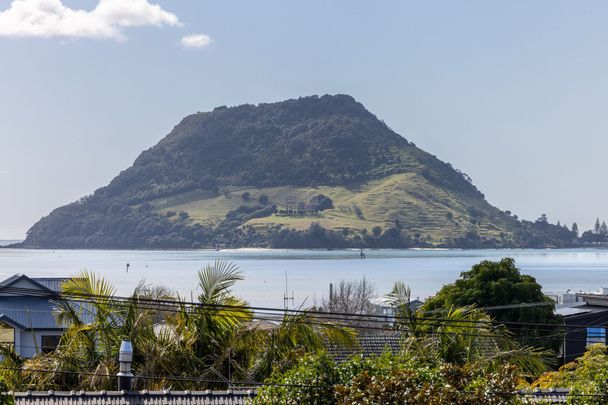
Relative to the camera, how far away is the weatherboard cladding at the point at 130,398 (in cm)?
1730

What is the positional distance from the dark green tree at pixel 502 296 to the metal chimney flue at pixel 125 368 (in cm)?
2581

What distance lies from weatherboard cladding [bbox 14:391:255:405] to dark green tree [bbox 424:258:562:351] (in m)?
26.4

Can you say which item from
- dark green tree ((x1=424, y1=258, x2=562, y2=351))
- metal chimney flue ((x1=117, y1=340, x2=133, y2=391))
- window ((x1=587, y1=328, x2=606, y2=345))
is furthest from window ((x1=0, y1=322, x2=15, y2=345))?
window ((x1=587, y1=328, x2=606, y2=345))

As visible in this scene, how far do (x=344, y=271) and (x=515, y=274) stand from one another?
478 ft

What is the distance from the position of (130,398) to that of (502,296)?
97.5ft

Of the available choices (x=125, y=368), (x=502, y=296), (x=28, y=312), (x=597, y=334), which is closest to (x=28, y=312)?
(x=28, y=312)

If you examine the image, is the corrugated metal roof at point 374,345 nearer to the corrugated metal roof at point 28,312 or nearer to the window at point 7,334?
the corrugated metal roof at point 28,312

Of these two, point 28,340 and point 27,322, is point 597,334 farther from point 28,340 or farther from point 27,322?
point 27,322

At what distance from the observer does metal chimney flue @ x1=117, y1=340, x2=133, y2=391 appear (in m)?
18.2

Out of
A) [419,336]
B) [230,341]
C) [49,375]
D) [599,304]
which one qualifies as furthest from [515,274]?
[49,375]

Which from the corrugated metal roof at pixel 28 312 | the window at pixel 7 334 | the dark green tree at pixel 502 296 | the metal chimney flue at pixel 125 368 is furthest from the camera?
the dark green tree at pixel 502 296

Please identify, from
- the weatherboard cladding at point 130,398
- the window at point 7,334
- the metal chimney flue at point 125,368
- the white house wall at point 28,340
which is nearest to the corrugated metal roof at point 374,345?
the metal chimney flue at point 125,368

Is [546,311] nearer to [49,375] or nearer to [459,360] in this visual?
[459,360]

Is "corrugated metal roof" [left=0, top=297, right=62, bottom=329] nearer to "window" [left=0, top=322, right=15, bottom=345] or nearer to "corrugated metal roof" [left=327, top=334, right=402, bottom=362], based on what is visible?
"window" [left=0, top=322, right=15, bottom=345]
